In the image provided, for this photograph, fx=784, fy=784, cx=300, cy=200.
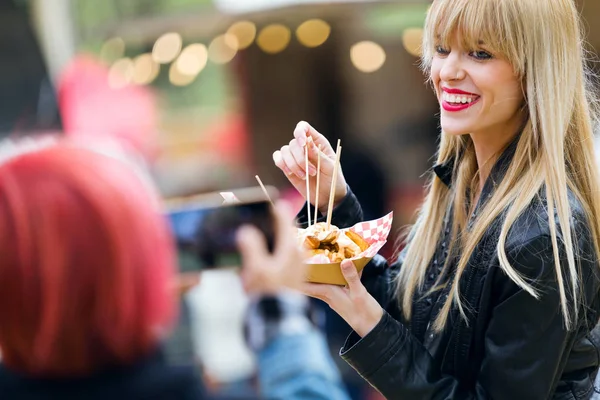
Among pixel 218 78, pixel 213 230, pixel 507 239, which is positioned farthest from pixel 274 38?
pixel 507 239

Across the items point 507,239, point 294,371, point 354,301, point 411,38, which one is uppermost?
point 411,38

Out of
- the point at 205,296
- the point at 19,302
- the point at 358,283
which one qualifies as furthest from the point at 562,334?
the point at 19,302

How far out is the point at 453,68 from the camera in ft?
4.47

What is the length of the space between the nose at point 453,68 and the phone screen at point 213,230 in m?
0.39

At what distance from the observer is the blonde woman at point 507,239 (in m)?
1.25

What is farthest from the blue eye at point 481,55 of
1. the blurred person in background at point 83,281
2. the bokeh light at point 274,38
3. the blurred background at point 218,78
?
the bokeh light at point 274,38

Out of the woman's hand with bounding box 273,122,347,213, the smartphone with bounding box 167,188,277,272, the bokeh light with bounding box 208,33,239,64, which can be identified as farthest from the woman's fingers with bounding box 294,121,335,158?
the bokeh light with bounding box 208,33,239,64

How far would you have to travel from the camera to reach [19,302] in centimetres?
117

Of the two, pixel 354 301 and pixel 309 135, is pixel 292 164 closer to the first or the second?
pixel 309 135

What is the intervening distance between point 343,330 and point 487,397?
1.95m

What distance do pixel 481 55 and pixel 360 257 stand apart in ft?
1.33

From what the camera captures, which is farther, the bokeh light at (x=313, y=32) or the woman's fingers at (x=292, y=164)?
the bokeh light at (x=313, y=32)

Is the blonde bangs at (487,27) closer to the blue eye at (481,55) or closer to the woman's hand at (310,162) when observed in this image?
the blue eye at (481,55)

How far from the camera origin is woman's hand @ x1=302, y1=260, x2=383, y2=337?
4.40ft
